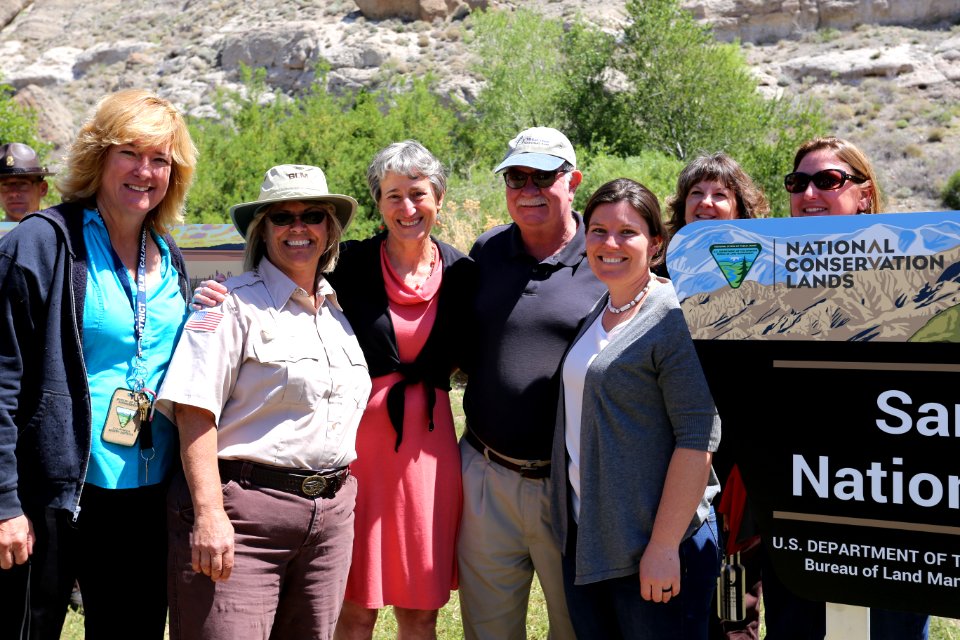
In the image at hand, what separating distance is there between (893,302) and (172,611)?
227 cm

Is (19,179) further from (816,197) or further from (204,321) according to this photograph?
(816,197)

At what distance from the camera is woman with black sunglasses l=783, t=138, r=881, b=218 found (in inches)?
123

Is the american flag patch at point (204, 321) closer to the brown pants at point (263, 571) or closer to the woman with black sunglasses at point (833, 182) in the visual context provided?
the brown pants at point (263, 571)

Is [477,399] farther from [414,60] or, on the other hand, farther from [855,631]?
[414,60]

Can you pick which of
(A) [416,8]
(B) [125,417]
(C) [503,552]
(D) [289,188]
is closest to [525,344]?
(C) [503,552]

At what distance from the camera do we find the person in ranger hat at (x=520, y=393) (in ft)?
9.88

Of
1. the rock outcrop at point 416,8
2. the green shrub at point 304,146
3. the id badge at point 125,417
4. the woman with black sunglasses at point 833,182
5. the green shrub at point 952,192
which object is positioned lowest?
the green shrub at point 952,192

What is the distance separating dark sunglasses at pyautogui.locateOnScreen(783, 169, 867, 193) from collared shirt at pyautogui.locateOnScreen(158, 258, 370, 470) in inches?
71.6

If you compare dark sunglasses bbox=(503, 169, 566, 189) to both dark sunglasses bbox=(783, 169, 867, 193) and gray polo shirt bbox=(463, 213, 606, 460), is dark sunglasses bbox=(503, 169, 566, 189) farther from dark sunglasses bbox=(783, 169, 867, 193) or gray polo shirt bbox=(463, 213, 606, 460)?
dark sunglasses bbox=(783, 169, 867, 193)

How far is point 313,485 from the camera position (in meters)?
2.72

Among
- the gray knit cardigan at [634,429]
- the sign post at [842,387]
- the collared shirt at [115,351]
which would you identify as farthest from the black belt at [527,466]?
the collared shirt at [115,351]

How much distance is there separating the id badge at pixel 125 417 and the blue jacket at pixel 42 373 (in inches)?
2.8

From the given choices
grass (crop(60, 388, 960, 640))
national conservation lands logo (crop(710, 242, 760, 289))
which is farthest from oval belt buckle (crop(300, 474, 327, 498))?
grass (crop(60, 388, 960, 640))

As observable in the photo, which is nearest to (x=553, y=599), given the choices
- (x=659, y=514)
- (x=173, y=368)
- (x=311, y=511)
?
(x=659, y=514)
